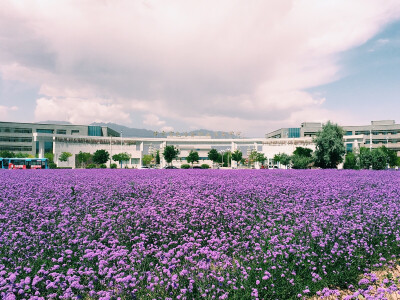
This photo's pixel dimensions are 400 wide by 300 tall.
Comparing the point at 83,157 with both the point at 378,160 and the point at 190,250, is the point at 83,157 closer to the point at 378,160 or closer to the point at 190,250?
the point at 378,160

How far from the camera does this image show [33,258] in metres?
4.09

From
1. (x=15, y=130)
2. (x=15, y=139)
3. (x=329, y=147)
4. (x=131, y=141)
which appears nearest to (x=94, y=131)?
(x=131, y=141)

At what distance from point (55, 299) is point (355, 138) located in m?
91.6

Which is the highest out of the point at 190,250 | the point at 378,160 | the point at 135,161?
the point at 135,161

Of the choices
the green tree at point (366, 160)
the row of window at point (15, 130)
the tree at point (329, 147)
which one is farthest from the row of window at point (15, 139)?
the green tree at point (366, 160)

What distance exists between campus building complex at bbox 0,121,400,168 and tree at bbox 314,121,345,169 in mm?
40909

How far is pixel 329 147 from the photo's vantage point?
32.6m

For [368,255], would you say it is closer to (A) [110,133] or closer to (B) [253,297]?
(B) [253,297]

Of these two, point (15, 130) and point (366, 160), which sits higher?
point (15, 130)

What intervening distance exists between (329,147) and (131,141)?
67.2m

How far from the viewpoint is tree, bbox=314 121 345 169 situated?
32.5 metres

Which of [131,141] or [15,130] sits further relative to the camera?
[131,141]

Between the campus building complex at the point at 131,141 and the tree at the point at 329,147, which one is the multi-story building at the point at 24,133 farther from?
the tree at the point at 329,147

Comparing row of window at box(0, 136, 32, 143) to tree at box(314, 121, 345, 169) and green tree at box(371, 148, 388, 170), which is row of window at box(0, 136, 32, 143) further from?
green tree at box(371, 148, 388, 170)
